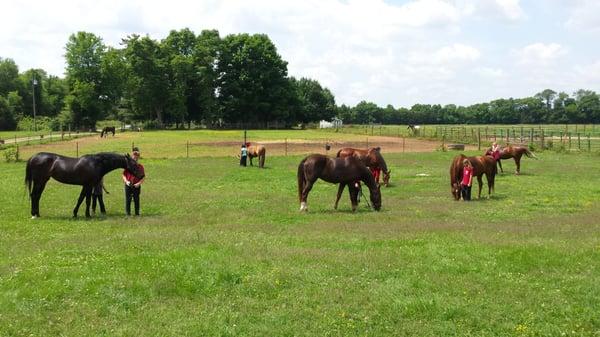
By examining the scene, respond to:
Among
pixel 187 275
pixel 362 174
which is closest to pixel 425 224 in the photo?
pixel 362 174

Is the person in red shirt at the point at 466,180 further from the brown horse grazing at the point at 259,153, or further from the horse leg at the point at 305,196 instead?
the brown horse grazing at the point at 259,153

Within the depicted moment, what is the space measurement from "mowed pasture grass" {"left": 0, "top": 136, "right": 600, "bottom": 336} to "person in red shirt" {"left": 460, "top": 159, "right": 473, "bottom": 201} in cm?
207

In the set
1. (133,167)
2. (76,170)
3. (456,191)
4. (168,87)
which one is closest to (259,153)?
(456,191)

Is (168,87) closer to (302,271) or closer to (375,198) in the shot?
(375,198)

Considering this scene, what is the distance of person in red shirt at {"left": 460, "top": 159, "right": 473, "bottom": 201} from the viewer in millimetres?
20359

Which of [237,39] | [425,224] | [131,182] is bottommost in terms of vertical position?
[425,224]

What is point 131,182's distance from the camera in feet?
54.8

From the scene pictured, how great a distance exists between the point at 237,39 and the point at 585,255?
10758 centimetres

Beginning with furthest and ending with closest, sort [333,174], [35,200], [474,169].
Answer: [474,169]
[333,174]
[35,200]

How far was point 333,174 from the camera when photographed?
58.7 ft

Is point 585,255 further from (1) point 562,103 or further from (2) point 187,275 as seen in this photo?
(1) point 562,103

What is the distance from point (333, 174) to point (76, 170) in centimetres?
761

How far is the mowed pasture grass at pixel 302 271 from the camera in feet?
25.0

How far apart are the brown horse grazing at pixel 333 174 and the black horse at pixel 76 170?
4917 millimetres
